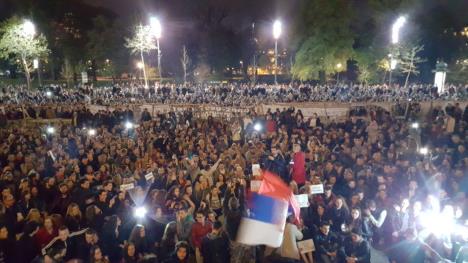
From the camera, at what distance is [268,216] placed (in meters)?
6.45

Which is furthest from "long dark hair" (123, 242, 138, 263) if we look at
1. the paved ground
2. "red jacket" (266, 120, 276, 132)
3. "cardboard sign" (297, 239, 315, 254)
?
"red jacket" (266, 120, 276, 132)

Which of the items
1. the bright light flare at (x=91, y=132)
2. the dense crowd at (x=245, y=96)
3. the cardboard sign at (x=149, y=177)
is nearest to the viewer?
the cardboard sign at (x=149, y=177)

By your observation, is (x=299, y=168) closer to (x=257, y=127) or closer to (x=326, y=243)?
(x=326, y=243)

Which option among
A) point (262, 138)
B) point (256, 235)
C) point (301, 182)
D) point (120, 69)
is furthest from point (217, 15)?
point (256, 235)

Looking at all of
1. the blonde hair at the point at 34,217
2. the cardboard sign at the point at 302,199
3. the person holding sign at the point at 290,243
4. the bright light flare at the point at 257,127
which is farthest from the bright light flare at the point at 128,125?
the person holding sign at the point at 290,243

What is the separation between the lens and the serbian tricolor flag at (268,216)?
627cm

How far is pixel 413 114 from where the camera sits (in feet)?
58.6

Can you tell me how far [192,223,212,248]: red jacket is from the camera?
667 centimetres

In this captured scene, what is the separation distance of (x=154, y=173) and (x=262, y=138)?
197 inches

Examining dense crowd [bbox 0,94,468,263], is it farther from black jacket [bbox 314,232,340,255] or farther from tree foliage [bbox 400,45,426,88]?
tree foliage [bbox 400,45,426,88]

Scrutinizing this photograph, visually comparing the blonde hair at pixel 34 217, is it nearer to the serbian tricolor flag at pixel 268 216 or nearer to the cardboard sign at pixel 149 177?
the cardboard sign at pixel 149 177

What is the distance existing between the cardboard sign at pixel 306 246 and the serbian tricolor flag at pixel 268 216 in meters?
0.41

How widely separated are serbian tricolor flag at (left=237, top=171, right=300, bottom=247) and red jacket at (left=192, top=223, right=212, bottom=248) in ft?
1.80

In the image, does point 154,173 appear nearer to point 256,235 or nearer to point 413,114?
point 256,235
